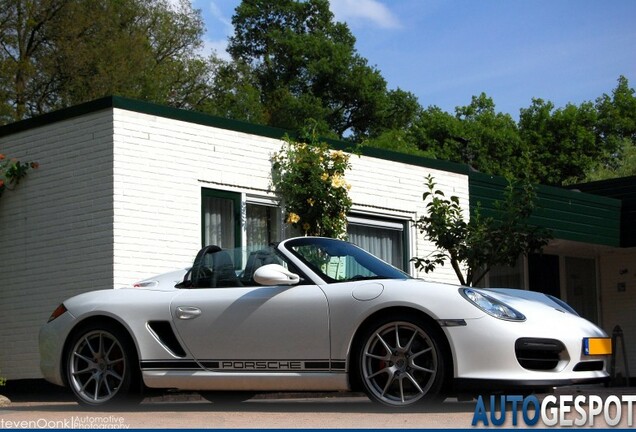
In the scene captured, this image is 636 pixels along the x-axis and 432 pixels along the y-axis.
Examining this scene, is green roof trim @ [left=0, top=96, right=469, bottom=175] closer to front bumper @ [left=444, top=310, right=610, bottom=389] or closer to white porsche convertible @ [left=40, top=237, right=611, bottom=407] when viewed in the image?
white porsche convertible @ [left=40, top=237, right=611, bottom=407]

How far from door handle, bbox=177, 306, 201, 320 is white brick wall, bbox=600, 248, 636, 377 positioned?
48.8 feet

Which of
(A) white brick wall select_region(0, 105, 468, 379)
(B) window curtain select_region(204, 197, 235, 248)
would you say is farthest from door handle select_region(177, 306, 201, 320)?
→ (B) window curtain select_region(204, 197, 235, 248)

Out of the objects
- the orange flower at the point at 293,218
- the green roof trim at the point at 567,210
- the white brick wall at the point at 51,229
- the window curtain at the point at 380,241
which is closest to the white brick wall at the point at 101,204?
the white brick wall at the point at 51,229

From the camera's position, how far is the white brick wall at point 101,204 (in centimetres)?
1228

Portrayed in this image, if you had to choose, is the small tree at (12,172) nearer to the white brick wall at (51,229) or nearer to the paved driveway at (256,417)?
the white brick wall at (51,229)

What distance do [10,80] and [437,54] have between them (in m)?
22.0

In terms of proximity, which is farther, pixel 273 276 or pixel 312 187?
pixel 312 187

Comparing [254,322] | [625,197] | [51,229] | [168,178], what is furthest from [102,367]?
[625,197]

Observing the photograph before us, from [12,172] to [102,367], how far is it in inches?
210

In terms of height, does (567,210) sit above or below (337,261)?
above

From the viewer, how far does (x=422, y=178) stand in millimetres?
16328

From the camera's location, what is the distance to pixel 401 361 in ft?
25.1

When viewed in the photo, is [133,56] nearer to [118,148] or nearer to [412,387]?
[118,148]

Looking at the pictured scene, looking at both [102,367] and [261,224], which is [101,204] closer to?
[261,224]
